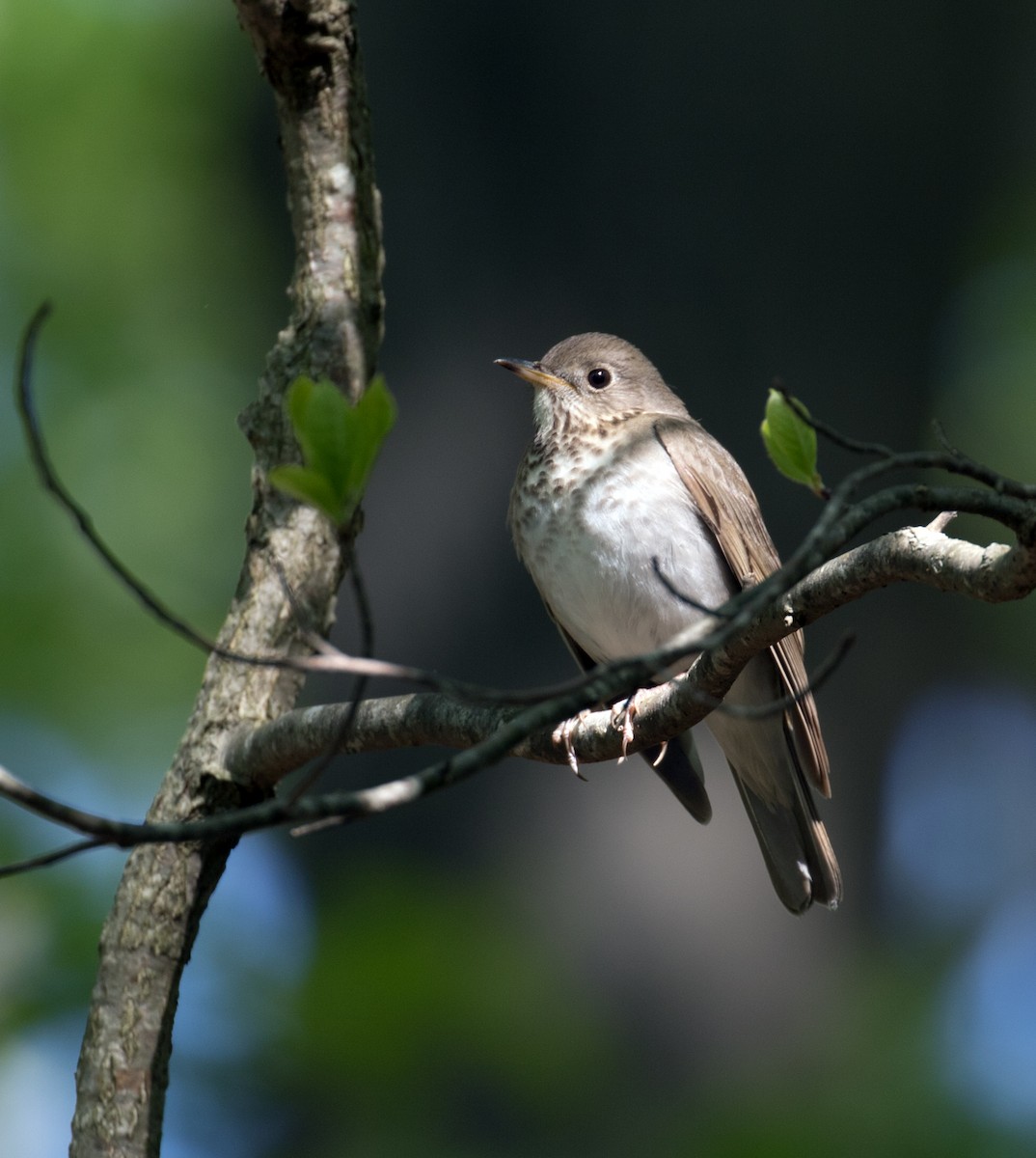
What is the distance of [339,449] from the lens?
1.56 meters

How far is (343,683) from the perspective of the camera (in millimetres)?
5906

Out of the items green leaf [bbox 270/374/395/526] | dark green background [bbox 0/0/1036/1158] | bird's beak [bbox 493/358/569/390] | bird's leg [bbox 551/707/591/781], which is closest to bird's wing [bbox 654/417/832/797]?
bird's beak [bbox 493/358/569/390]

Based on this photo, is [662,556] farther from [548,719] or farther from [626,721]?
[548,719]

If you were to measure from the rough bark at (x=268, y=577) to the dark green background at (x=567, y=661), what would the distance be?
2.42m

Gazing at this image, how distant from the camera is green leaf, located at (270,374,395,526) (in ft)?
5.08

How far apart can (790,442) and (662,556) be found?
1.92 m

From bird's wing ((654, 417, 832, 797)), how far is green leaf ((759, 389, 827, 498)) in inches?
71.2

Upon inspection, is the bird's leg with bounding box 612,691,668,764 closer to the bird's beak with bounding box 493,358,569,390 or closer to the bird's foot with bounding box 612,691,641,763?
the bird's foot with bounding box 612,691,641,763

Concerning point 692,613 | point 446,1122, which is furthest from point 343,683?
point 692,613

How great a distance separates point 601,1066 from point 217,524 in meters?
5.22

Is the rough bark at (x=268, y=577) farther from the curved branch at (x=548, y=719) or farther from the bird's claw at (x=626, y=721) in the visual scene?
the bird's claw at (x=626, y=721)

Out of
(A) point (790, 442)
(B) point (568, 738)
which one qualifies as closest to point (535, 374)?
(B) point (568, 738)

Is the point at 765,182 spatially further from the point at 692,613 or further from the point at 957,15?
the point at 692,613

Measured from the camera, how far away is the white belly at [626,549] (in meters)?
3.94
